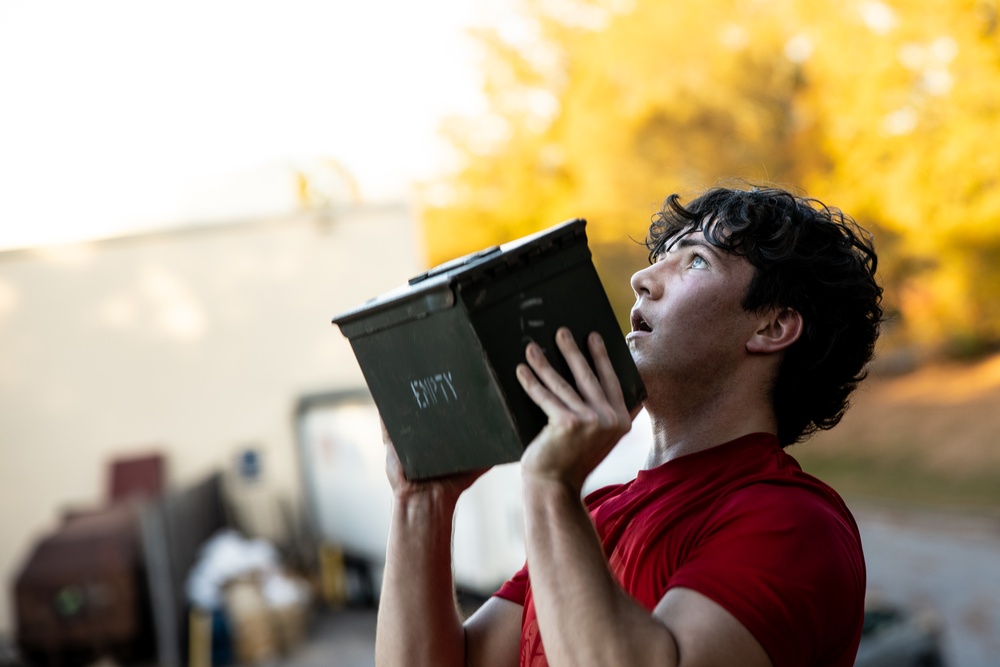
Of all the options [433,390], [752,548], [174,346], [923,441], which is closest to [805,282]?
[752,548]

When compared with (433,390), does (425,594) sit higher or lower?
lower

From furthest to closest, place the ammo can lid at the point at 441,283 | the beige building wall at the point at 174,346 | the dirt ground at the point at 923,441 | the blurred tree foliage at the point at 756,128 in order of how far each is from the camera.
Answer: the dirt ground at the point at 923,441
the beige building wall at the point at 174,346
the blurred tree foliage at the point at 756,128
the ammo can lid at the point at 441,283

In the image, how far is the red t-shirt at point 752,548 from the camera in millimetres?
1216

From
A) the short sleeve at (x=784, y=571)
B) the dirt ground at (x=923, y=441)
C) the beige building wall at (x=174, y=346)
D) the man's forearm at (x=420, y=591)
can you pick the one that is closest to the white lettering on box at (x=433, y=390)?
the man's forearm at (x=420, y=591)

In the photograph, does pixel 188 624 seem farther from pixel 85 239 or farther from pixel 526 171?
pixel 526 171

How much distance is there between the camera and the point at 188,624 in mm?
6895

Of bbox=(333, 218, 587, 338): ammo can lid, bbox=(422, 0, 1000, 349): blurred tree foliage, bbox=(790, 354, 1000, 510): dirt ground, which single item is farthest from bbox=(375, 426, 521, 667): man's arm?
bbox=(790, 354, 1000, 510): dirt ground

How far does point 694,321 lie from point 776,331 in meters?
0.15

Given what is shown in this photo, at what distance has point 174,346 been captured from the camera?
9.05 meters

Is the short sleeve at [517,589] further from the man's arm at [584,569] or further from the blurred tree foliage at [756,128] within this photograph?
the blurred tree foliage at [756,128]

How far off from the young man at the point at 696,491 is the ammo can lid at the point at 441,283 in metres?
0.14

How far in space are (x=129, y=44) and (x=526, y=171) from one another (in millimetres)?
5769

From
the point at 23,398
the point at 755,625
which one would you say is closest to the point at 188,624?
Result: the point at 23,398

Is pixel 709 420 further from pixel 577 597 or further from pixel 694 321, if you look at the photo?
pixel 577 597
